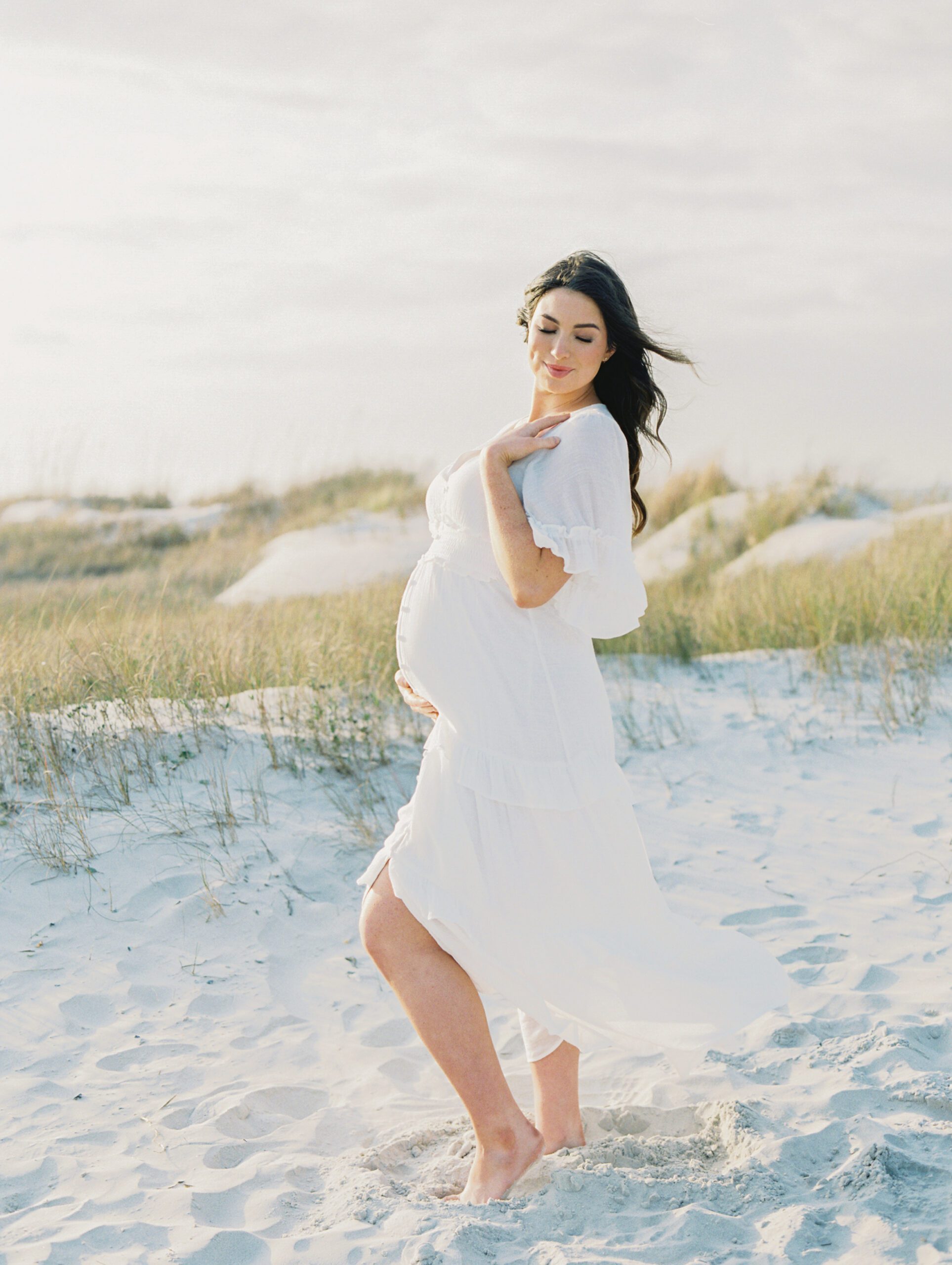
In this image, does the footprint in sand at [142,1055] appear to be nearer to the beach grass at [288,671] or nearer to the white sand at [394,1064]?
the white sand at [394,1064]

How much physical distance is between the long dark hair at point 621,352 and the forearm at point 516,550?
0.42m

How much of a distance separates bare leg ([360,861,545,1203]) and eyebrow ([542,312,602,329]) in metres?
1.38

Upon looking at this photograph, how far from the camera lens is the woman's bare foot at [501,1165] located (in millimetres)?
2695

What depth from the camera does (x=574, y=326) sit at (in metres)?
2.73

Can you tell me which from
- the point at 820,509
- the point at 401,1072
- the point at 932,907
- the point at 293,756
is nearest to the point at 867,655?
the point at 932,907

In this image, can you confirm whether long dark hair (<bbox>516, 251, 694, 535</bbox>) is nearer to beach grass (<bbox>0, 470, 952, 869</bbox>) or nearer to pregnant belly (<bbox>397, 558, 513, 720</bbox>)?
pregnant belly (<bbox>397, 558, 513, 720</bbox>)

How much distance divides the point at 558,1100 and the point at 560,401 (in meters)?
1.81

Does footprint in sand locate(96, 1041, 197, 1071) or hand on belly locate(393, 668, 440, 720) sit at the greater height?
hand on belly locate(393, 668, 440, 720)

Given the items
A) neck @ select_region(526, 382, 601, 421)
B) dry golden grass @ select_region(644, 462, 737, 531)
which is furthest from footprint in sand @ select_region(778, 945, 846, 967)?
dry golden grass @ select_region(644, 462, 737, 531)

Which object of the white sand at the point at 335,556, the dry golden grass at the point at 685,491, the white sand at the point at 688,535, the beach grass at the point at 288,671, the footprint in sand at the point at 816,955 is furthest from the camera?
the dry golden grass at the point at 685,491

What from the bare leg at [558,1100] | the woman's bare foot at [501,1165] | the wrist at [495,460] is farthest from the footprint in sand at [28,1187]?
the wrist at [495,460]

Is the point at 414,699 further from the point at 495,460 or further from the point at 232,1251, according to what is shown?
the point at 232,1251

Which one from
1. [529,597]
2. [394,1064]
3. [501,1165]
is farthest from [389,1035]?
[529,597]

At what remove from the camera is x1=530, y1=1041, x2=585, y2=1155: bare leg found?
2.94 metres
